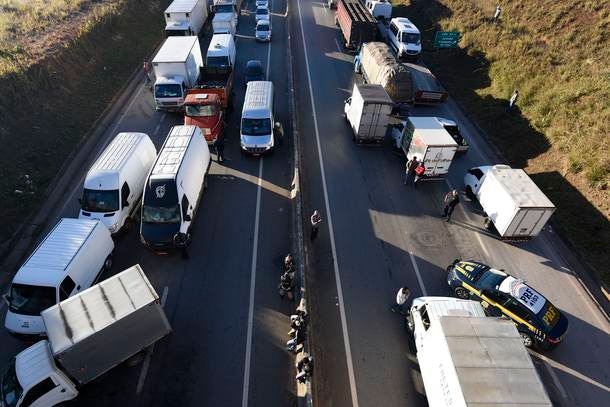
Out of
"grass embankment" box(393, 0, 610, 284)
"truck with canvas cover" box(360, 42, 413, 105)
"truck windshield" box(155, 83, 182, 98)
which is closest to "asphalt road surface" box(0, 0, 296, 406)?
"truck windshield" box(155, 83, 182, 98)

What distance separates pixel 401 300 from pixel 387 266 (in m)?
2.48

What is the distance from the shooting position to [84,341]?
9789 mm

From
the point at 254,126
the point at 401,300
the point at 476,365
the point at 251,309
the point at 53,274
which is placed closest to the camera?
the point at 476,365

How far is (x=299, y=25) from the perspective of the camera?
39719 millimetres

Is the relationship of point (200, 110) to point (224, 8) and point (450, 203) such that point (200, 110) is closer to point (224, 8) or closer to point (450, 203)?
point (450, 203)

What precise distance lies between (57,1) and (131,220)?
3106 cm

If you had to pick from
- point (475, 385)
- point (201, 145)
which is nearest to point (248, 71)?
point (201, 145)

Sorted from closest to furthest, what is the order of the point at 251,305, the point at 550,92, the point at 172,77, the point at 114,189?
the point at 251,305, the point at 114,189, the point at 550,92, the point at 172,77

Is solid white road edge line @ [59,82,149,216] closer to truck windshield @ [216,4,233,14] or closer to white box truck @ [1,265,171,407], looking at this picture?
white box truck @ [1,265,171,407]

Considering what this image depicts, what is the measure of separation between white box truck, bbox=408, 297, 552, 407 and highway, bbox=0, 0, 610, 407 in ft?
5.84

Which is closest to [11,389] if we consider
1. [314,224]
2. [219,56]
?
[314,224]

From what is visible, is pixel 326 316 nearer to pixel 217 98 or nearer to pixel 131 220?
pixel 131 220

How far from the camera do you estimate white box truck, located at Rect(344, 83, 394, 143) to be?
2022 centimetres

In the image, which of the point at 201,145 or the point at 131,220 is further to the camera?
the point at 201,145
